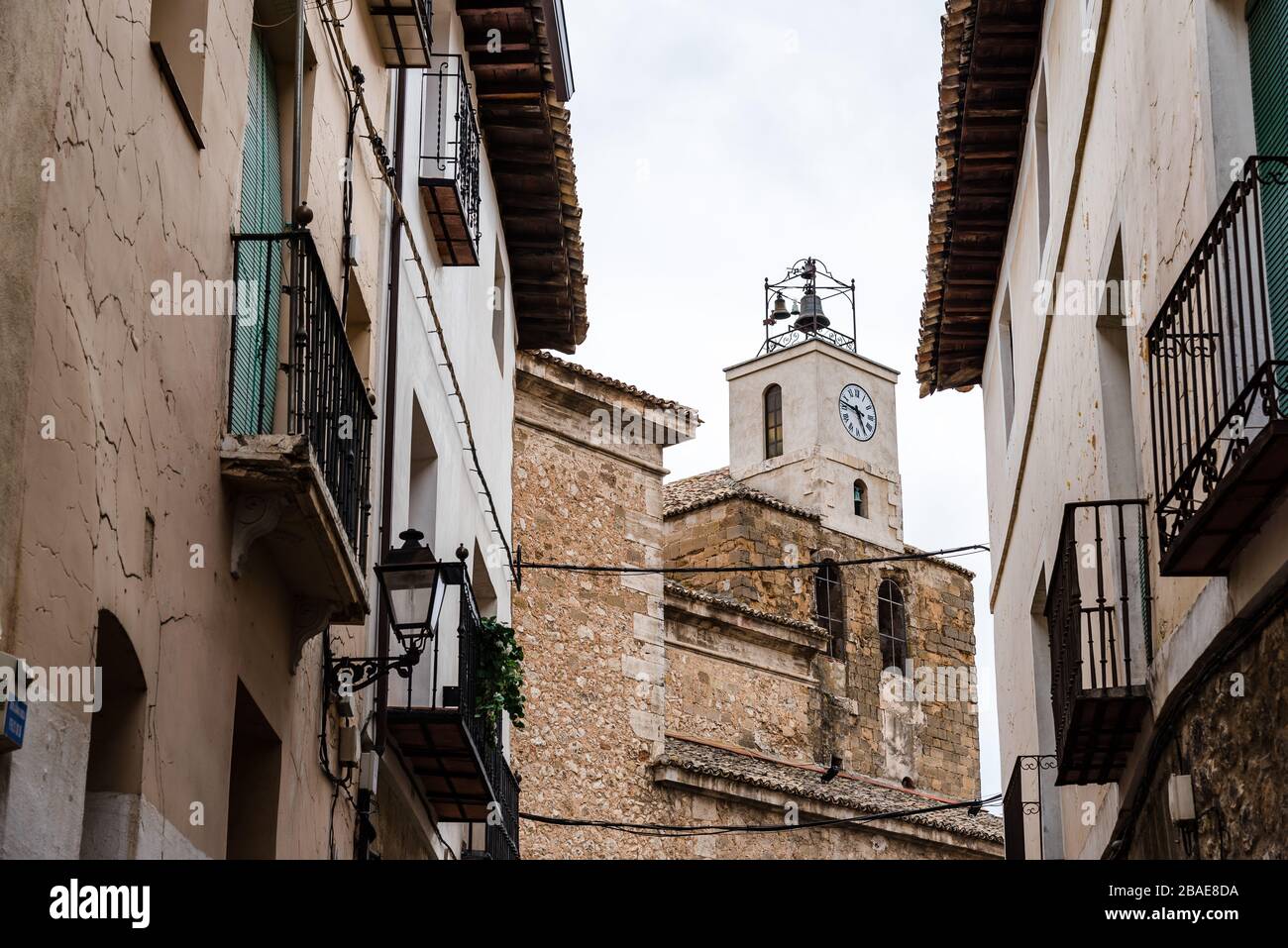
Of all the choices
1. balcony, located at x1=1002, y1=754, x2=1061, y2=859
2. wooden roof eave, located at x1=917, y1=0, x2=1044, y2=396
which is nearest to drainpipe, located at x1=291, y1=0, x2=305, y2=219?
wooden roof eave, located at x1=917, y1=0, x2=1044, y2=396

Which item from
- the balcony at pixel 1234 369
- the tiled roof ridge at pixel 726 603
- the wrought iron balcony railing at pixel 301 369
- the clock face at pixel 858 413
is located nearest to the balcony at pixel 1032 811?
the balcony at pixel 1234 369

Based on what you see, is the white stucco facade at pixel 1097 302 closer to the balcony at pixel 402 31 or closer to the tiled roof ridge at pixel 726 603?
the balcony at pixel 402 31

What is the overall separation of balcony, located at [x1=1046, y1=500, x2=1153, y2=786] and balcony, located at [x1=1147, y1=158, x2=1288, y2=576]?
1.35 m

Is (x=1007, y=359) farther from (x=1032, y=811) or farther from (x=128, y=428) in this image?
(x=128, y=428)

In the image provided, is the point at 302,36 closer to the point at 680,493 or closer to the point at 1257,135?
the point at 1257,135

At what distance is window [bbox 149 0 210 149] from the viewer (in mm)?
7250

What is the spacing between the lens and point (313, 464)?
712cm

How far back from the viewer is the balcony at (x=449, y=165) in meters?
12.9

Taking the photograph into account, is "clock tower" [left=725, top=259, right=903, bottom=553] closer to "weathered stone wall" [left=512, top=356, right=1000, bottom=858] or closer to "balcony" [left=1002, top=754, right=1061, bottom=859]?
"weathered stone wall" [left=512, top=356, right=1000, bottom=858]

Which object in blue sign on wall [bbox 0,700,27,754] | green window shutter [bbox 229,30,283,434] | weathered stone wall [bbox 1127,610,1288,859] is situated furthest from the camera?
green window shutter [bbox 229,30,283,434]

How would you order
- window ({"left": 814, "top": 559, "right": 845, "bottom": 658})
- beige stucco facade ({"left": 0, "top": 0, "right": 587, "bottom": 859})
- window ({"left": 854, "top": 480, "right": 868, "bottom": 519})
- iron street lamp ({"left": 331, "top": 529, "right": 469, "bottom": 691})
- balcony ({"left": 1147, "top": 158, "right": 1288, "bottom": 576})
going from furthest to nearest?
window ({"left": 854, "top": 480, "right": 868, "bottom": 519}), window ({"left": 814, "top": 559, "right": 845, "bottom": 658}), iron street lamp ({"left": 331, "top": 529, "right": 469, "bottom": 691}), balcony ({"left": 1147, "top": 158, "right": 1288, "bottom": 576}), beige stucco facade ({"left": 0, "top": 0, "right": 587, "bottom": 859})

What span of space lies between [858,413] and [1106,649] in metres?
31.1

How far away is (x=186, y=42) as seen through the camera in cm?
730

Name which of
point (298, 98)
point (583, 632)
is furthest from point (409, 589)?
point (583, 632)
